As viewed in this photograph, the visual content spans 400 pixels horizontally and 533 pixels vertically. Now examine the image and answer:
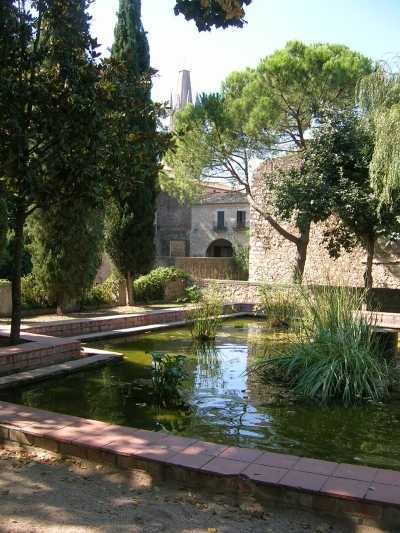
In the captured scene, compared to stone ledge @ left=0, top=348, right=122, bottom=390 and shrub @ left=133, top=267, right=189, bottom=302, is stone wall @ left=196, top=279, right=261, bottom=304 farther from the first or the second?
stone ledge @ left=0, top=348, right=122, bottom=390

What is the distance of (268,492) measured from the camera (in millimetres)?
2793

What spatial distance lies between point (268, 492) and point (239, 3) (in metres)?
3.57

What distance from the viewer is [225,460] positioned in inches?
122

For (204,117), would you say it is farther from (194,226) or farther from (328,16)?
(194,226)

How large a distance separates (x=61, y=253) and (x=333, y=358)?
7.00 m

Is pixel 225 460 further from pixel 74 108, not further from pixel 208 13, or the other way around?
pixel 74 108

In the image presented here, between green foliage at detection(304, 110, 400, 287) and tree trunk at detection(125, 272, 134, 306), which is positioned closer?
green foliage at detection(304, 110, 400, 287)

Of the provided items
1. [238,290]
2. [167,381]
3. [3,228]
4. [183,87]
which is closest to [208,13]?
[167,381]

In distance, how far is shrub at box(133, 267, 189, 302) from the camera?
14.2 meters

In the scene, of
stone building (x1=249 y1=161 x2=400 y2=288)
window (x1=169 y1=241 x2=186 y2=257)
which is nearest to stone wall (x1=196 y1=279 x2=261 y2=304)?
stone building (x1=249 y1=161 x2=400 y2=288)

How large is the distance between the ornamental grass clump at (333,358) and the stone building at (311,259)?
963 centimetres

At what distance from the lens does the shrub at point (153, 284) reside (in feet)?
46.5

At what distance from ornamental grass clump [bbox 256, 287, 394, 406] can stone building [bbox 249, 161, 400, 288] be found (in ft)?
31.6

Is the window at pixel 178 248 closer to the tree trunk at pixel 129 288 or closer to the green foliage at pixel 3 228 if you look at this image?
the tree trunk at pixel 129 288
